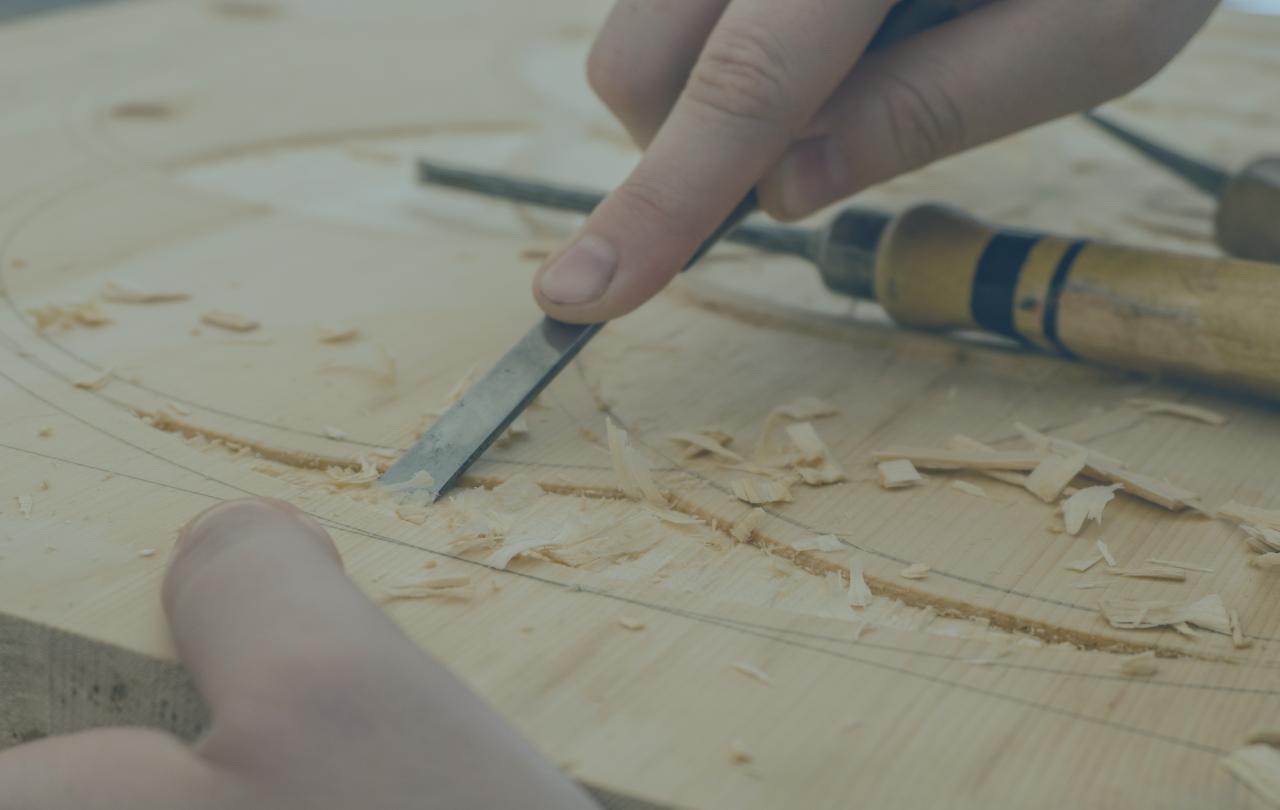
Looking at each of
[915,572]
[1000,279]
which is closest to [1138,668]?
[915,572]

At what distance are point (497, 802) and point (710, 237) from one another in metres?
0.82

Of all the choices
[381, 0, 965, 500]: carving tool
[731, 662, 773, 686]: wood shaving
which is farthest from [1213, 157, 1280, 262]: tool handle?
[731, 662, 773, 686]: wood shaving

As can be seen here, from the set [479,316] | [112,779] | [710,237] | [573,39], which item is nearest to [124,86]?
[573,39]

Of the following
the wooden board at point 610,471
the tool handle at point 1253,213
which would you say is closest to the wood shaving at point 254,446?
the wooden board at point 610,471

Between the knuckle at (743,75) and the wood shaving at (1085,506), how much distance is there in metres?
0.50

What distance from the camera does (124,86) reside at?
2.52 metres

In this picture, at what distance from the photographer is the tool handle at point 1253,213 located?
5.15 ft

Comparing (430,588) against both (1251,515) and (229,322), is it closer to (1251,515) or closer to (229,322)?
(229,322)

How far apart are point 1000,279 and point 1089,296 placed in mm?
101

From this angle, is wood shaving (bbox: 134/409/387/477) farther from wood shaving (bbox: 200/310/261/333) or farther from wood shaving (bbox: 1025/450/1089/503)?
wood shaving (bbox: 1025/450/1089/503)

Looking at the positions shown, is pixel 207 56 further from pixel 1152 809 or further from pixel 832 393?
pixel 1152 809

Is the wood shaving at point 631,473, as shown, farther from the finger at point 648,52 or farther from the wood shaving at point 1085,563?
the finger at point 648,52

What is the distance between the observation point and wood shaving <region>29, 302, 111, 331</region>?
1458 mm

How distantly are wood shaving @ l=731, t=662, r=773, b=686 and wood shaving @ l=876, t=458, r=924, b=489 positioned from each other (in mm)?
332
